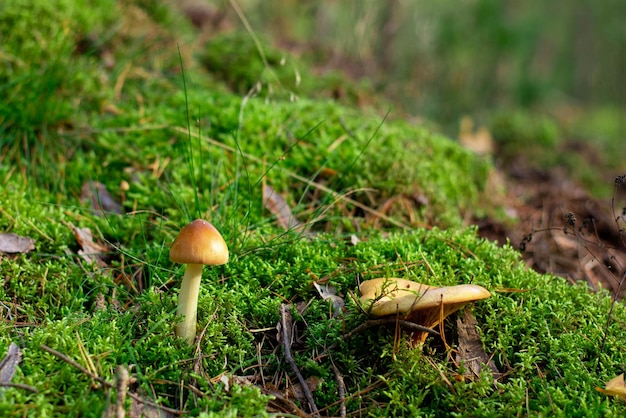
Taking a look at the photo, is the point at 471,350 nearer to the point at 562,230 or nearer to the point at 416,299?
the point at 416,299

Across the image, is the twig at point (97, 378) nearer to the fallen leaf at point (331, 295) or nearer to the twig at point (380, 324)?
the twig at point (380, 324)

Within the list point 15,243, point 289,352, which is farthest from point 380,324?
point 15,243

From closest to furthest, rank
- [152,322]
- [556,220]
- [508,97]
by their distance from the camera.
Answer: [152,322]
[556,220]
[508,97]

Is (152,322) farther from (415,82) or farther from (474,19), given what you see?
(474,19)

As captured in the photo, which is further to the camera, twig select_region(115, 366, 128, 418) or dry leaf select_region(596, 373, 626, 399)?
dry leaf select_region(596, 373, 626, 399)

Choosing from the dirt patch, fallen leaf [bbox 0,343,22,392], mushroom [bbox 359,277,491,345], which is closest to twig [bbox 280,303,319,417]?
mushroom [bbox 359,277,491,345]

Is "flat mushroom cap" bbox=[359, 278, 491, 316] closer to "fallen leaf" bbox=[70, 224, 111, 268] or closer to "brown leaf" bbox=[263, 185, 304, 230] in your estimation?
"brown leaf" bbox=[263, 185, 304, 230]

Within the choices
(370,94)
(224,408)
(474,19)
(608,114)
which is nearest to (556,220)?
(370,94)

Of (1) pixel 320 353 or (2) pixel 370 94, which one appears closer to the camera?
(1) pixel 320 353
